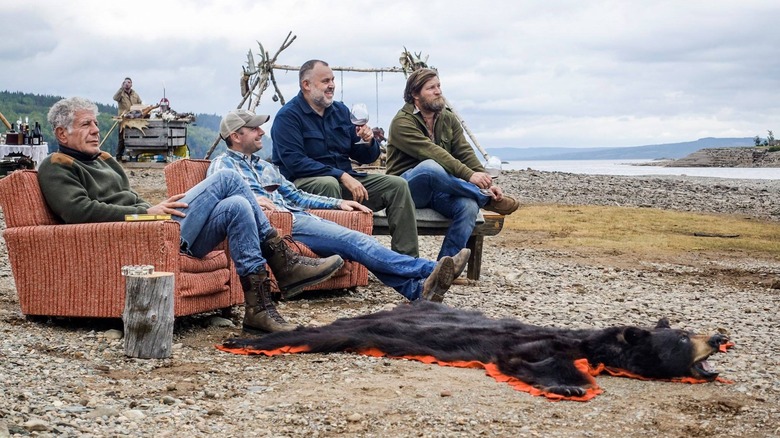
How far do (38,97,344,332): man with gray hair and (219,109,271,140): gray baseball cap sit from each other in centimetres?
63

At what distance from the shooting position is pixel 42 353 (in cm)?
502

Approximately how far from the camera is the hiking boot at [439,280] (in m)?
6.23

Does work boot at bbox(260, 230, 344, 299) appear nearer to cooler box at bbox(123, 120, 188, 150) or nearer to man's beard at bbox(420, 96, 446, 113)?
man's beard at bbox(420, 96, 446, 113)

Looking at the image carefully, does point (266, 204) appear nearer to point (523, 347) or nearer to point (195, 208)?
point (195, 208)

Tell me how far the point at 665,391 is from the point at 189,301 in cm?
279

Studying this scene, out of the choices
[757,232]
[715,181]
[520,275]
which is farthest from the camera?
[715,181]

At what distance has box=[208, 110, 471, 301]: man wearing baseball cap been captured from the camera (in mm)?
6297

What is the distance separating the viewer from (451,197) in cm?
783

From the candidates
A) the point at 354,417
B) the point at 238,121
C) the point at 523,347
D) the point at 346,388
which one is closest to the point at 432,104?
the point at 238,121

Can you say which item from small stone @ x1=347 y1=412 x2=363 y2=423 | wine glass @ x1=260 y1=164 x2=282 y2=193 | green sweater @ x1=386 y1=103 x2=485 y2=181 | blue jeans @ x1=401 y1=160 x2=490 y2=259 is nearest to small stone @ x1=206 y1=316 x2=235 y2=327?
wine glass @ x1=260 y1=164 x2=282 y2=193

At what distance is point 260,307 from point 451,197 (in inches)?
104

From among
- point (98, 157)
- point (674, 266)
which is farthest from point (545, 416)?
point (674, 266)

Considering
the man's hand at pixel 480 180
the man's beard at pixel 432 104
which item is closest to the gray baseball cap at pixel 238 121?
the man's beard at pixel 432 104

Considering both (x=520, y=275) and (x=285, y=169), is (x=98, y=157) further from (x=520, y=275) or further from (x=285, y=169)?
(x=520, y=275)
